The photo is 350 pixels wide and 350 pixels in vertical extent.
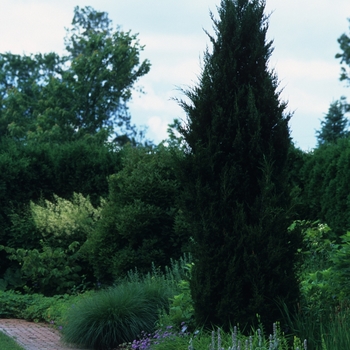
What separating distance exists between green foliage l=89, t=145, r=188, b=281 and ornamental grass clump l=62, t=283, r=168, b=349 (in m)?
2.68

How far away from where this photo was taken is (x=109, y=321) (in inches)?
283

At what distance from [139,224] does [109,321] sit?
322 centimetres

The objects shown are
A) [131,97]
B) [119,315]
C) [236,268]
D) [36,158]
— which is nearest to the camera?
[236,268]

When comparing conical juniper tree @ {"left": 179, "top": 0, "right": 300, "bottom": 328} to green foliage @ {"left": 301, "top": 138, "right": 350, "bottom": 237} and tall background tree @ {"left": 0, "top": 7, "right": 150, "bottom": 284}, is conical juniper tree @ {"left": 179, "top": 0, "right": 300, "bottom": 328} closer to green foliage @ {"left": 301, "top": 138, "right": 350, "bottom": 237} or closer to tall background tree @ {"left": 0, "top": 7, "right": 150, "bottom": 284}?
green foliage @ {"left": 301, "top": 138, "right": 350, "bottom": 237}

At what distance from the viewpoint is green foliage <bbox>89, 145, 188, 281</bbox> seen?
1024cm

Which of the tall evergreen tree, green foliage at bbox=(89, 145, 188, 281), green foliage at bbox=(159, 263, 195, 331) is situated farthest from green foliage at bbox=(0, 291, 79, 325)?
the tall evergreen tree

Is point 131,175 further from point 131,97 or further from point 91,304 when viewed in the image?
point 131,97

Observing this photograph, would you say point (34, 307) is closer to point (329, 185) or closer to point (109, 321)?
point (109, 321)

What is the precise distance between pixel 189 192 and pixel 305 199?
240 inches

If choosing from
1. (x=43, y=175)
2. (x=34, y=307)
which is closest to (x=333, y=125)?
(x=43, y=175)

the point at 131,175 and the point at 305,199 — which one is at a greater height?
the point at 131,175

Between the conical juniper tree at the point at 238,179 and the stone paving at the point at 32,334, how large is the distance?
239 centimetres

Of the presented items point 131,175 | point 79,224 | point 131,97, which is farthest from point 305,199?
point 131,97

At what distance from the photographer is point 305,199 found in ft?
38.0
